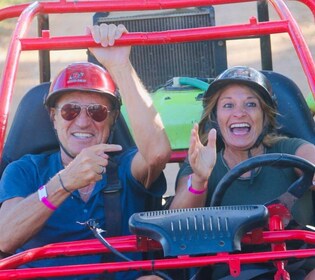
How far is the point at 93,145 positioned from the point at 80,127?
0.10 m

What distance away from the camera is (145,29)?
5.32 meters

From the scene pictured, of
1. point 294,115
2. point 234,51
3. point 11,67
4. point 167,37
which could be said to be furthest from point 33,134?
point 234,51

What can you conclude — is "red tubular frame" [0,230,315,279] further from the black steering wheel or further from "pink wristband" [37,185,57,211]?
"pink wristband" [37,185,57,211]

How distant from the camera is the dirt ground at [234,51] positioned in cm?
883

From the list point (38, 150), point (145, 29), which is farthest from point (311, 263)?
point (145, 29)

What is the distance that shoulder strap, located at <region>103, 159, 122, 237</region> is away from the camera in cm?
348

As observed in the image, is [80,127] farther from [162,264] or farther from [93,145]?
[162,264]

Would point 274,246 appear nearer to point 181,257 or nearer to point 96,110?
point 181,257

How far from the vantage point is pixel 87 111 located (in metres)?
3.62

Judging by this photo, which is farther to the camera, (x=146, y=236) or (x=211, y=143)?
(x=211, y=143)

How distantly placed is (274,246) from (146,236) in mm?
490

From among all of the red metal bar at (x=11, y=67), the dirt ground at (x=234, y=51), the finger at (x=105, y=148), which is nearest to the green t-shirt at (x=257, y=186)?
the finger at (x=105, y=148)

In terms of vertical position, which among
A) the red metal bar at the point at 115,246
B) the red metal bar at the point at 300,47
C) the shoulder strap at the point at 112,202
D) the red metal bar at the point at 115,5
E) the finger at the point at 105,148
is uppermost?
the red metal bar at the point at 115,5

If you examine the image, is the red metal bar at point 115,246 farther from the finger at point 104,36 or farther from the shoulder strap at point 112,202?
the finger at point 104,36
